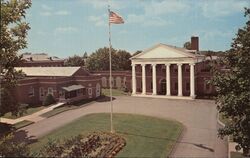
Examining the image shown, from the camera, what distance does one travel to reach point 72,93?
174 feet

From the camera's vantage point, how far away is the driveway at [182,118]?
28344mm

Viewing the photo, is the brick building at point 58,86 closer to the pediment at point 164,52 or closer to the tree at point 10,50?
the pediment at point 164,52

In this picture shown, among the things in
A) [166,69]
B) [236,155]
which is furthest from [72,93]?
[236,155]

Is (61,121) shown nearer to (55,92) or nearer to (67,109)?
(67,109)

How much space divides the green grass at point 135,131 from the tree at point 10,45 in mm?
13362

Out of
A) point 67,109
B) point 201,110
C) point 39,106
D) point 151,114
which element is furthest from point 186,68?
point 39,106

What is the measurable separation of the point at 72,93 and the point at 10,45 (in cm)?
3937

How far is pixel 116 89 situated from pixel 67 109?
25.3 meters

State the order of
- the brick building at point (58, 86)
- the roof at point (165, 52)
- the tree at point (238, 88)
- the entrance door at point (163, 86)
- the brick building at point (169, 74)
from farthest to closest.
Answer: the entrance door at point (163, 86) → the brick building at point (169, 74) → the roof at point (165, 52) → the brick building at point (58, 86) → the tree at point (238, 88)

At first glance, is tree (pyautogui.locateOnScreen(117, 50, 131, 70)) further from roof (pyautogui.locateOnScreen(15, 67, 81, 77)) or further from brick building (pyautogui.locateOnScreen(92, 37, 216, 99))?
roof (pyautogui.locateOnScreen(15, 67, 81, 77))

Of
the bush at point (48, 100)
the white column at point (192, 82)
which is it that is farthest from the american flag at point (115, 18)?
the white column at point (192, 82)

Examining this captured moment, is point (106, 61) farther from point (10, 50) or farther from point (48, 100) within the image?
point (10, 50)

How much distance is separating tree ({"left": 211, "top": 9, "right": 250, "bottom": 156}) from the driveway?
790 cm

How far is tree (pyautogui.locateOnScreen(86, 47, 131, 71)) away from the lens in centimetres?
8734
